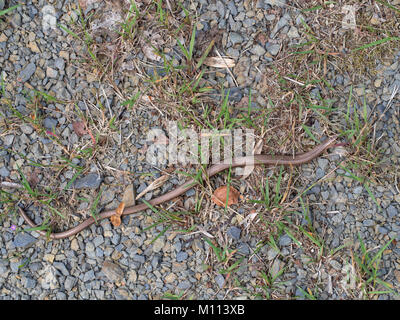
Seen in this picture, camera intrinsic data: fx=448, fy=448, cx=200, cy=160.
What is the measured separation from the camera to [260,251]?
3238mm

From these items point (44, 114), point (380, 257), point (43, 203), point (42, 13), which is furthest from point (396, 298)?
point (42, 13)

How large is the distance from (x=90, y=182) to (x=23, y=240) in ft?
2.12

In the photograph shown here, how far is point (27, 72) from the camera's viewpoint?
3.44 meters

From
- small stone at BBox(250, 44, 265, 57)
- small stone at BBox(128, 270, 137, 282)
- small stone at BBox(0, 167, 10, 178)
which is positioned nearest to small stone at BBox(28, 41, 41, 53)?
small stone at BBox(0, 167, 10, 178)

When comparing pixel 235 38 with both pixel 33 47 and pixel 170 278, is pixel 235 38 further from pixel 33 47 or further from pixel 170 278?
pixel 170 278

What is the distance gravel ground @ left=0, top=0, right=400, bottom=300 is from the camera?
3.21 metres

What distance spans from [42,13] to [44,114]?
79 centimetres

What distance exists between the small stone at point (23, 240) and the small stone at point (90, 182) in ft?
1.64

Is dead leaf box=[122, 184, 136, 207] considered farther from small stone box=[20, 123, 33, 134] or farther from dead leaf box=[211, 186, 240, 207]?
small stone box=[20, 123, 33, 134]

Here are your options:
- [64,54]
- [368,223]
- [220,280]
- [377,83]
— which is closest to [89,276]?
[220,280]

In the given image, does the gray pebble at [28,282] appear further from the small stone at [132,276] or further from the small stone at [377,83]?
the small stone at [377,83]

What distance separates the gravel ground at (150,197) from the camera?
3.21m

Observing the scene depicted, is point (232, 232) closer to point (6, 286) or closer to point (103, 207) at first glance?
point (103, 207)

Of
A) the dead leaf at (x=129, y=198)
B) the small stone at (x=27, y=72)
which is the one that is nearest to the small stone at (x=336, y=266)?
the dead leaf at (x=129, y=198)
